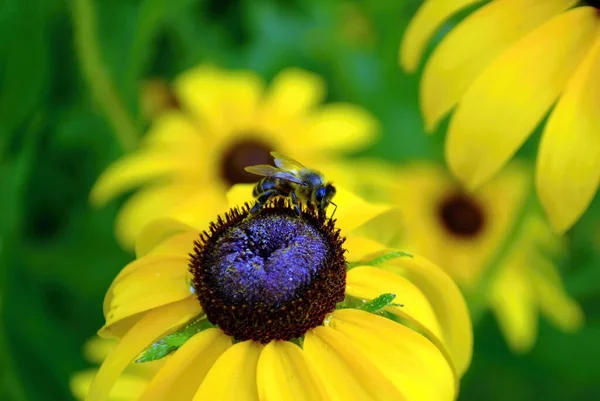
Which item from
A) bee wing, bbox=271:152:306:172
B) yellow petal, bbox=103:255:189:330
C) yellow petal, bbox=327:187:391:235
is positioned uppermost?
bee wing, bbox=271:152:306:172

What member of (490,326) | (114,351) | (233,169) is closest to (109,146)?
(233,169)

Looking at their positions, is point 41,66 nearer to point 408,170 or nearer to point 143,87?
point 143,87

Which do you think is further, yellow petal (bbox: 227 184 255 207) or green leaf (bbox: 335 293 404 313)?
yellow petal (bbox: 227 184 255 207)

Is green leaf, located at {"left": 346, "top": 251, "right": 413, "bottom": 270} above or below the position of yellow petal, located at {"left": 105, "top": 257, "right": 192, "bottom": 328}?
below

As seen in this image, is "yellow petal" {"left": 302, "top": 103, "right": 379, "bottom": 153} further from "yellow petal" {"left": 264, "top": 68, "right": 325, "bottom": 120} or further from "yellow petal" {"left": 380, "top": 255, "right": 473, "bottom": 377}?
"yellow petal" {"left": 380, "top": 255, "right": 473, "bottom": 377}

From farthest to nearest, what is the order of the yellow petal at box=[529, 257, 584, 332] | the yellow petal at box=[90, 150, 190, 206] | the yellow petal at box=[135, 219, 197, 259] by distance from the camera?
the yellow petal at box=[529, 257, 584, 332]
the yellow petal at box=[90, 150, 190, 206]
the yellow petal at box=[135, 219, 197, 259]

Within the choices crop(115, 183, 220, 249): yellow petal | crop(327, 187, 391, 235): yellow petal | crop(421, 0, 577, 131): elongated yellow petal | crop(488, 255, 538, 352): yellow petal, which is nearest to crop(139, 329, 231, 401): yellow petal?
crop(327, 187, 391, 235): yellow petal

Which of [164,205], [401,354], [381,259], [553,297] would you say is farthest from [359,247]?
[553,297]
